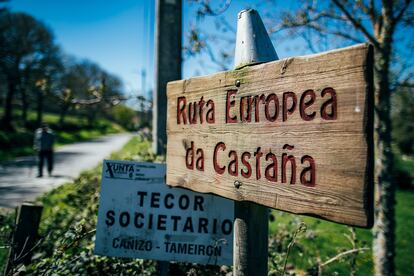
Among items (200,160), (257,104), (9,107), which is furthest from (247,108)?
(9,107)

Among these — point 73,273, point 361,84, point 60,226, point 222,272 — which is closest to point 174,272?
point 222,272

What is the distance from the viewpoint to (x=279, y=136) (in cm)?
123

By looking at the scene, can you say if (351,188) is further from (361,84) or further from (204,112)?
(204,112)

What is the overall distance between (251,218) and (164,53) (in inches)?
121

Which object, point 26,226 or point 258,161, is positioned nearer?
point 258,161

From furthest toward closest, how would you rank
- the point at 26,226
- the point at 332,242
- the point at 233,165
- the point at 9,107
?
the point at 9,107 < the point at 332,242 < the point at 26,226 < the point at 233,165

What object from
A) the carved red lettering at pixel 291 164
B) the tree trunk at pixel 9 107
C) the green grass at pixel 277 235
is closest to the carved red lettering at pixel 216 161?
the carved red lettering at pixel 291 164

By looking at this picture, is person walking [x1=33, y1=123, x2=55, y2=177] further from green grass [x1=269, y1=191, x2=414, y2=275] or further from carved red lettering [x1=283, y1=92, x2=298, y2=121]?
carved red lettering [x1=283, y1=92, x2=298, y2=121]

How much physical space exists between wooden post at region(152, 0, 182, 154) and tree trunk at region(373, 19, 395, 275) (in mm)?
2383

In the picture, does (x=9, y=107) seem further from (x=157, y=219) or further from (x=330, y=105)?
(x=330, y=105)

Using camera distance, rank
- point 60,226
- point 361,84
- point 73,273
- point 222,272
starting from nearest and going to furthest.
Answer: point 361,84 < point 73,273 < point 222,272 < point 60,226

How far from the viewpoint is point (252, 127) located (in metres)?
1.34

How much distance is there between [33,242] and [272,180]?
240 centimetres

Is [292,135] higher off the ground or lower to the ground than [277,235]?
higher
